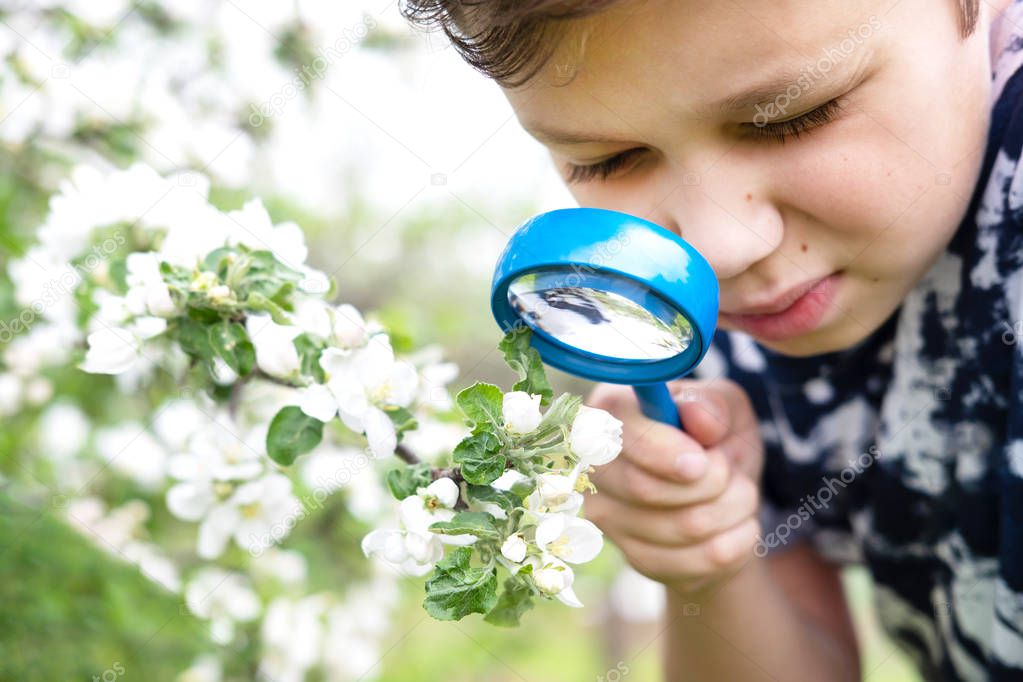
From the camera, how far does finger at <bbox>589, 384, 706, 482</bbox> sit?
0.94 metres

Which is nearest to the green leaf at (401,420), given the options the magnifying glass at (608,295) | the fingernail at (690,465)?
the magnifying glass at (608,295)

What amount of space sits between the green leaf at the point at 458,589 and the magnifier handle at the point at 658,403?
29 cm

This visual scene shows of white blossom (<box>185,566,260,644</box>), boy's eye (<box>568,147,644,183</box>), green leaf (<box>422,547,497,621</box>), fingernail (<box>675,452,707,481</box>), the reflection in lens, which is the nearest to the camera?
green leaf (<box>422,547,497,621</box>)

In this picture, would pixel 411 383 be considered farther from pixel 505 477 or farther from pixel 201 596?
pixel 201 596

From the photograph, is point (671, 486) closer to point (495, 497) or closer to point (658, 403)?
point (658, 403)

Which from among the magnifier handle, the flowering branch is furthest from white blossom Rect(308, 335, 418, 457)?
the magnifier handle

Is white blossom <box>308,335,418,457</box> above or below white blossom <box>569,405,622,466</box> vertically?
below

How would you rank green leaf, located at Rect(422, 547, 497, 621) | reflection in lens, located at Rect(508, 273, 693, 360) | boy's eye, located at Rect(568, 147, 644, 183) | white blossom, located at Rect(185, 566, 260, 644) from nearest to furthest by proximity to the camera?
green leaf, located at Rect(422, 547, 497, 621) → reflection in lens, located at Rect(508, 273, 693, 360) → boy's eye, located at Rect(568, 147, 644, 183) → white blossom, located at Rect(185, 566, 260, 644)

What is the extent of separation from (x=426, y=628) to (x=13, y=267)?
1.98 metres

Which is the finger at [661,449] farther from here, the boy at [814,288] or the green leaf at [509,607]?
the green leaf at [509,607]

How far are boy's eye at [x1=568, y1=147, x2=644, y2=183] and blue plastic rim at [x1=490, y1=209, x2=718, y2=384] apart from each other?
17cm

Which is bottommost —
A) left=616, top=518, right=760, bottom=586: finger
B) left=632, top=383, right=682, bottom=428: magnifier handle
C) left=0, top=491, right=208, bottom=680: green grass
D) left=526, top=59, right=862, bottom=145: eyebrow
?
left=0, top=491, right=208, bottom=680: green grass

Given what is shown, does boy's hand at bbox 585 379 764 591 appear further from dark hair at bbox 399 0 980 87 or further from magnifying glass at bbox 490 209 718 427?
dark hair at bbox 399 0 980 87

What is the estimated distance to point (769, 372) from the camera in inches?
49.0
